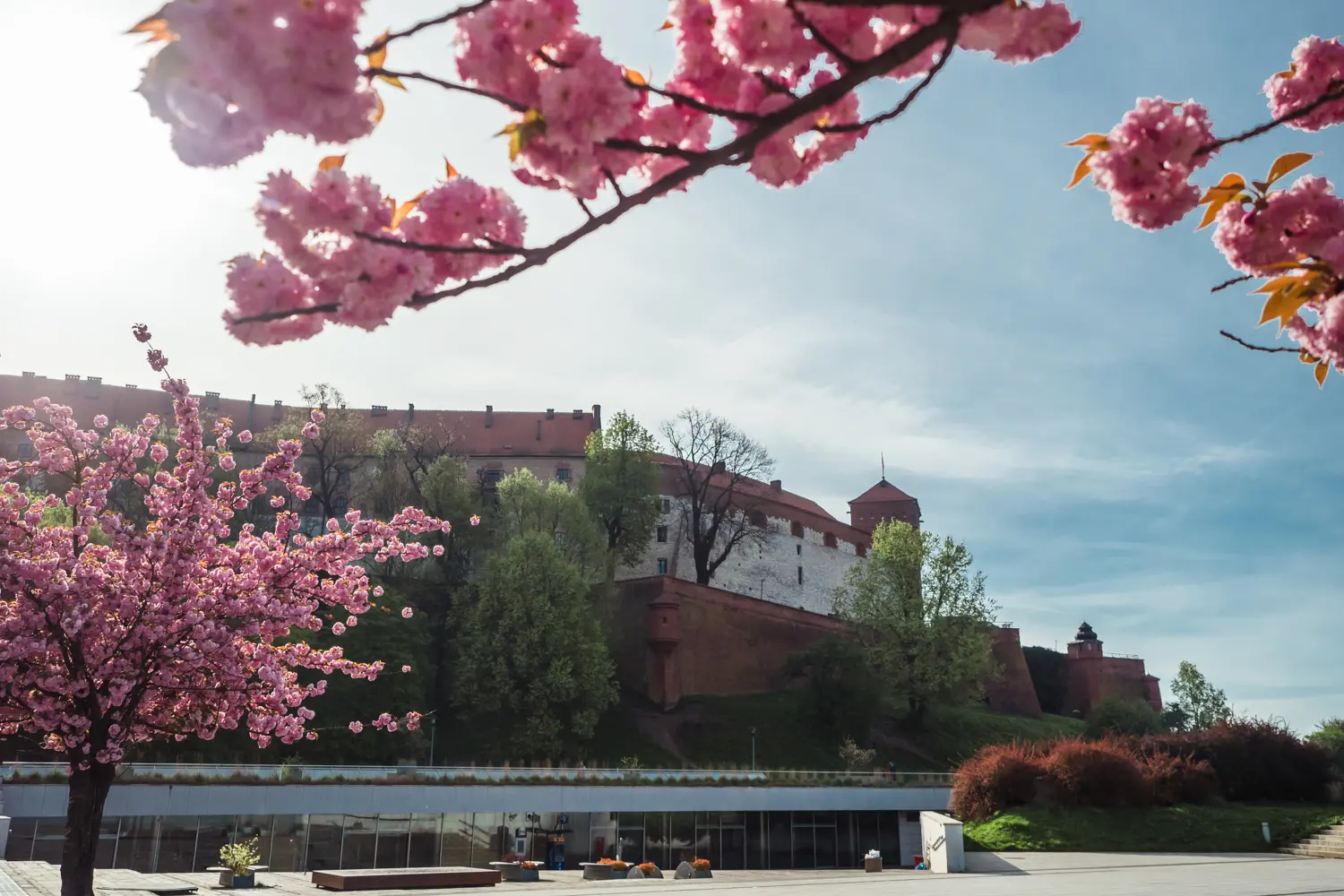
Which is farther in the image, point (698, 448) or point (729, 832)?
point (698, 448)

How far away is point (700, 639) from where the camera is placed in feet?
171

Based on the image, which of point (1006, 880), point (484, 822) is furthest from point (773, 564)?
point (1006, 880)

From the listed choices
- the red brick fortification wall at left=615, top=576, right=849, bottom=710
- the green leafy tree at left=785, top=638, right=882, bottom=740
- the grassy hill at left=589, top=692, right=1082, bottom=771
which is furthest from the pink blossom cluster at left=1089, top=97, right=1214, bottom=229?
the green leafy tree at left=785, top=638, right=882, bottom=740

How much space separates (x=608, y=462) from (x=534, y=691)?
16.2 metres

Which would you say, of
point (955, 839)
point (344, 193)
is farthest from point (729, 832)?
point (344, 193)

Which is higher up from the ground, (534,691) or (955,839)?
(534,691)

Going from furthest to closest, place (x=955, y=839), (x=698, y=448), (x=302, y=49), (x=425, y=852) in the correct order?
(x=698, y=448) < (x=425, y=852) < (x=955, y=839) < (x=302, y=49)

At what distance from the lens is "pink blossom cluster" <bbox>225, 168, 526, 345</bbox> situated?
294 centimetres

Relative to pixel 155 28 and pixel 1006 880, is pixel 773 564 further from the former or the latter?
pixel 155 28

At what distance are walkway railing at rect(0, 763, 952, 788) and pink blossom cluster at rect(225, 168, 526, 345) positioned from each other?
21013mm

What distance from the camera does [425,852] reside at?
28422 millimetres

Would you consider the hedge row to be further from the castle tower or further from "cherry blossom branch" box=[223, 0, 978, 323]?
the castle tower

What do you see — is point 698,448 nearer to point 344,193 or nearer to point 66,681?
point 66,681

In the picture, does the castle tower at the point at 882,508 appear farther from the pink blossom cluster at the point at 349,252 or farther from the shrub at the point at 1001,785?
the pink blossom cluster at the point at 349,252
